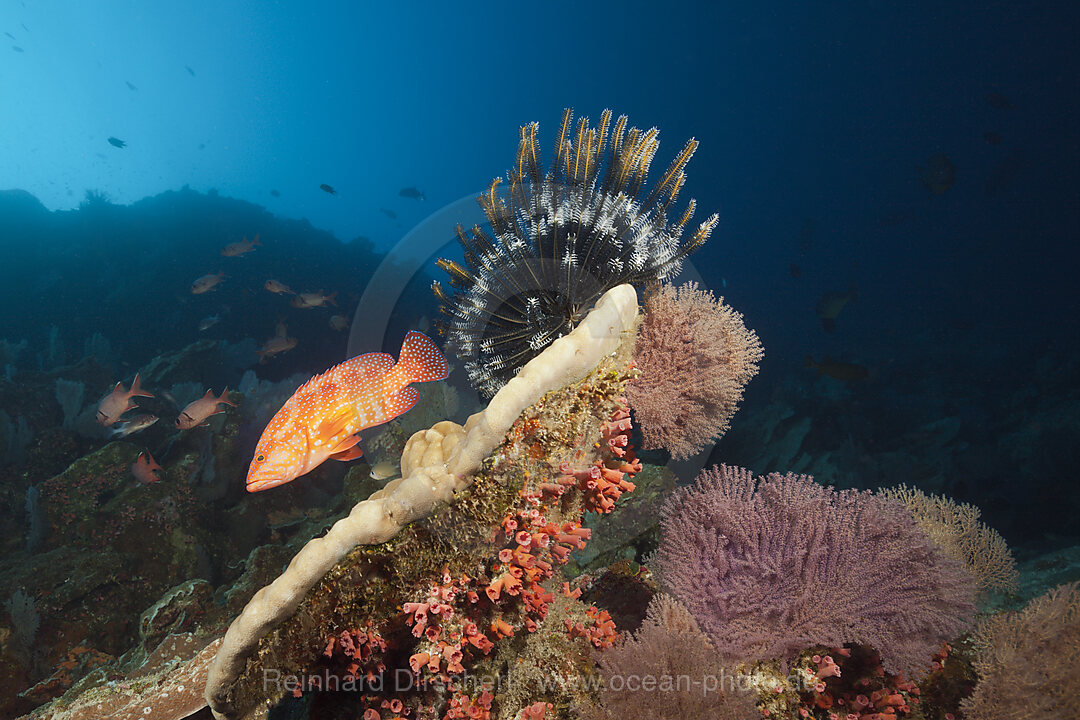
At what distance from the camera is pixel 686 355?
2.95 metres

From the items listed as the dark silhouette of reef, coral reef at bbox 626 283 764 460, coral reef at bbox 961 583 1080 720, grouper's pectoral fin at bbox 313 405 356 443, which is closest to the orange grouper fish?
grouper's pectoral fin at bbox 313 405 356 443

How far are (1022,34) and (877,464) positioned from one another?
111ft

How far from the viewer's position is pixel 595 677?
223cm

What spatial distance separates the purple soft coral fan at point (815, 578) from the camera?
2.46 meters

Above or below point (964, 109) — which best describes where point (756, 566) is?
below

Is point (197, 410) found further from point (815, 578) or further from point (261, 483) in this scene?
point (815, 578)

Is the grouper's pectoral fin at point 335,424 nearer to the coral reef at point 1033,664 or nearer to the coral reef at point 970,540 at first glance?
the coral reef at point 1033,664

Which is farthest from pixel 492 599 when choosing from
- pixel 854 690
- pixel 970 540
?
pixel 970 540

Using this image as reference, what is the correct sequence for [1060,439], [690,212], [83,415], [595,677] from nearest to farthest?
[595,677]
[690,212]
[83,415]
[1060,439]

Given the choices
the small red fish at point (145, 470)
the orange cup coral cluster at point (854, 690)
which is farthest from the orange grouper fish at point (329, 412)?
the small red fish at point (145, 470)

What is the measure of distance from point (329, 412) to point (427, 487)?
4.28ft

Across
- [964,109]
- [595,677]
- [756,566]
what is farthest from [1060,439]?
[964,109]

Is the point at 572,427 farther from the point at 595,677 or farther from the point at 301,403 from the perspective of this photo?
the point at 301,403

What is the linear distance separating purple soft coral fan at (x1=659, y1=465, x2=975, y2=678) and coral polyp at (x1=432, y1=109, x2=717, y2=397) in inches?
66.0
